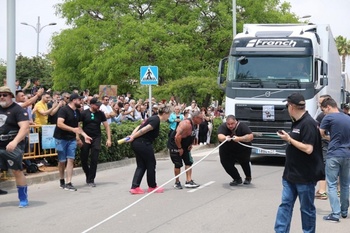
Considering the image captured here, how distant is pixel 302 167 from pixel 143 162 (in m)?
4.78

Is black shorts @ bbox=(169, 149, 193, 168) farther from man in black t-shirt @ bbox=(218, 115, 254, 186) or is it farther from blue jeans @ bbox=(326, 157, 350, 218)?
blue jeans @ bbox=(326, 157, 350, 218)

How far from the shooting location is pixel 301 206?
6.37 m

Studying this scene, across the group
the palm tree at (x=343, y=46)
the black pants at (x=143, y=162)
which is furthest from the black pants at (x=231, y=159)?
the palm tree at (x=343, y=46)

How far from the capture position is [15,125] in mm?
9008

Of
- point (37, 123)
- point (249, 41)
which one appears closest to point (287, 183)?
point (37, 123)

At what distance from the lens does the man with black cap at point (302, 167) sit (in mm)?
6281

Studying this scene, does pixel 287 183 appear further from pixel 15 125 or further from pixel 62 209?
pixel 15 125

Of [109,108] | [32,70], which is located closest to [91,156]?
[109,108]

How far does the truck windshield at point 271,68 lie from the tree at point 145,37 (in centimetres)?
1928

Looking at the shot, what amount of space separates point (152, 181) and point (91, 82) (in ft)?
90.4

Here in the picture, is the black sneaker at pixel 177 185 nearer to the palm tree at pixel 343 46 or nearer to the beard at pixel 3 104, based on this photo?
the beard at pixel 3 104

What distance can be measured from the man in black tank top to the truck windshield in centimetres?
458

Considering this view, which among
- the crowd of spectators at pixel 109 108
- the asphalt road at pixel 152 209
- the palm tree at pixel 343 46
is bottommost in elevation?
the asphalt road at pixel 152 209

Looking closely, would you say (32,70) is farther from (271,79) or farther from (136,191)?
(136,191)
